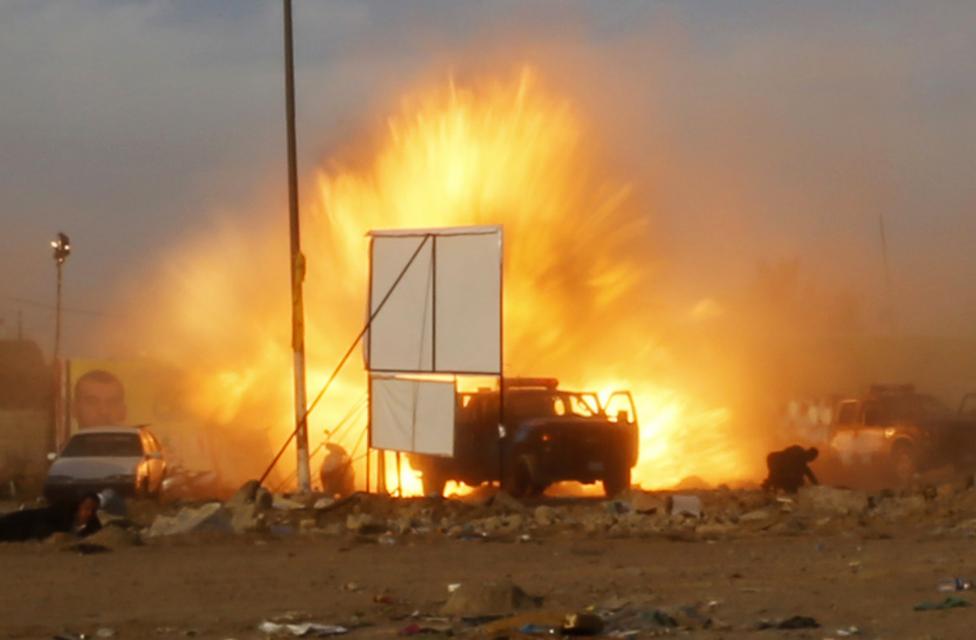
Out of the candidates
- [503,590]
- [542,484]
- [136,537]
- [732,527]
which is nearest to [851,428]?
[542,484]

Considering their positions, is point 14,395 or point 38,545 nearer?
point 38,545

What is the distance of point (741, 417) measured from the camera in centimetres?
5034

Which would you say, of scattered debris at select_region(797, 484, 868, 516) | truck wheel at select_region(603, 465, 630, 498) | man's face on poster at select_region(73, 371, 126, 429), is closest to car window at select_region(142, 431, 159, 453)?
truck wheel at select_region(603, 465, 630, 498)

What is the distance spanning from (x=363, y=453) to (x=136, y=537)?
13454 mm

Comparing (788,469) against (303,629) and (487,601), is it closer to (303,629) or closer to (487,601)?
(487,601)

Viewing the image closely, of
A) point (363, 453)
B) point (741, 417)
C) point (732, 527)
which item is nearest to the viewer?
point (732, 527)

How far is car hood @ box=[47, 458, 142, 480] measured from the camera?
1243 inches

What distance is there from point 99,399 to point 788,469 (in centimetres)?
2463

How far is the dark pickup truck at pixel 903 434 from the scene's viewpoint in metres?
36.8

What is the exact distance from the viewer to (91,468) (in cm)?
3178

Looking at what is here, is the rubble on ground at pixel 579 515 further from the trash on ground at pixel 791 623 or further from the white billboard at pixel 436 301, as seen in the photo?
the trash on ground at pixel 791 623

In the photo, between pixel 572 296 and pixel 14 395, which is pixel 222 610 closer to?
pixel 572 296

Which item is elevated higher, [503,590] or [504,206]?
[504,206]

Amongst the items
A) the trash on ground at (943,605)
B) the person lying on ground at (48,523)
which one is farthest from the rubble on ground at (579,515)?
the trash on ground at (943,605)
